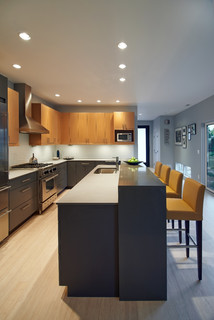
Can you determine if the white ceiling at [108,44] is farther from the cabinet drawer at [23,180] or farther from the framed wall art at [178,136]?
the framed wall art at [178,136]

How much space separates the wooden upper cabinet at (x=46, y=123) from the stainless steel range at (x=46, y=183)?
2.39 ft

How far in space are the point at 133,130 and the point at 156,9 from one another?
14.1ft

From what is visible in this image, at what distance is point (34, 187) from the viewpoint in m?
3.85

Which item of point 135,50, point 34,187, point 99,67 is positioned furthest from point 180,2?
point 34,187

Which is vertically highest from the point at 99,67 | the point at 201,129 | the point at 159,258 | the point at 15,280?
the point at 99,67

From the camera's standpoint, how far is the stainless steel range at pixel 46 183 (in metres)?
4.04

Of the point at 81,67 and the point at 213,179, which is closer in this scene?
the point at 81,67

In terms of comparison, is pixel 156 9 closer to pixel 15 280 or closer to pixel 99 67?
pixel 99 67

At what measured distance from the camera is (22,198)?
3395 mm

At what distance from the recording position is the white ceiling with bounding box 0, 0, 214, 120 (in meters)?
1.95

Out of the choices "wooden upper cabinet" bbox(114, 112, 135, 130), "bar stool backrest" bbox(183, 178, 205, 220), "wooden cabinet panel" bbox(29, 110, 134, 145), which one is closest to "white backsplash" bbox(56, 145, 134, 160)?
"wooden cabinet panel" bbox(29, 110, 134, 145)

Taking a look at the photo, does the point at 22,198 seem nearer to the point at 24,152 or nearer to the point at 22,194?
the point at 22,194

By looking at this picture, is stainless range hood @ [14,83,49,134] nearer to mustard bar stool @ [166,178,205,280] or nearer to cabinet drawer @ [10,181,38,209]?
cabinet drawer @ [10,181,38,209]

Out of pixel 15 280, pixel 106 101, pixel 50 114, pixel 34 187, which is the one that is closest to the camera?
pixel 15 280
